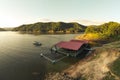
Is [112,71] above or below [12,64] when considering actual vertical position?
above

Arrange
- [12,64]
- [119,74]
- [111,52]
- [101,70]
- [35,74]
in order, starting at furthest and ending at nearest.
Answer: [12,64], [111,52], [35,74], [101,70], [119,74]

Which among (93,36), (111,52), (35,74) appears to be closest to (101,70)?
(111,52)

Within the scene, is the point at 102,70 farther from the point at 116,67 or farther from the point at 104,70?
the point at 116,67

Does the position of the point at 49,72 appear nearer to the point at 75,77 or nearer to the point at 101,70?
the point at 75,77

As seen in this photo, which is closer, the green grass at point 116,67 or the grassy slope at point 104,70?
the grassy slope at point 104,70

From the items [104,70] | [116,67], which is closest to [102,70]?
[104,70]

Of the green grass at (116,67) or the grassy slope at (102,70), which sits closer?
the grassy slope at (102,70)

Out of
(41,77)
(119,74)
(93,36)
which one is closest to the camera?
(119,74)

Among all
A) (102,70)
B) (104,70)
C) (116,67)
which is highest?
(116,67)

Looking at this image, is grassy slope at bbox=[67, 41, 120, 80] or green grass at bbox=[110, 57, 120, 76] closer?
grassy slope at bbox=[67, 41, 120, 80]

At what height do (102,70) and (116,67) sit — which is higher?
(116,67)

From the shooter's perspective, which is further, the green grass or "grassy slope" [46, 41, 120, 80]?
the green grass
